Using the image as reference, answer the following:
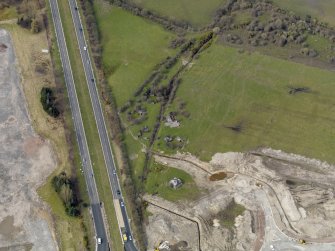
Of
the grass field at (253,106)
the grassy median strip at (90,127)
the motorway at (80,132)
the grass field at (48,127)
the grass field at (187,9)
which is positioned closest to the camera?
the grass field at (48,127)

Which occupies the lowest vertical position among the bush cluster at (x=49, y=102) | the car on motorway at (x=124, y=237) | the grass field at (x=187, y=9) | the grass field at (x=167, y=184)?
the car on motorway at (x=124, y=237)

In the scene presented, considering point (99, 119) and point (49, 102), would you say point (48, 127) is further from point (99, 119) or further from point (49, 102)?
point (99, 119)

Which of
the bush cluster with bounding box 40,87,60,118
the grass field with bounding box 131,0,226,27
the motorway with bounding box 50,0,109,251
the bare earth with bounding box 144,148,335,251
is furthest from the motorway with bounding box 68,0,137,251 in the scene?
the grass field with bounding box 131,0,226,27

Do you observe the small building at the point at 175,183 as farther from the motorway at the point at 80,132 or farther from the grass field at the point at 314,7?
the grass field at the point at 314,7

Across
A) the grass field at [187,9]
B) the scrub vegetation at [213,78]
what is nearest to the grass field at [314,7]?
the scrub vegetation at [213,78]

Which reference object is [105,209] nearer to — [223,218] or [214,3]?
[223,218]

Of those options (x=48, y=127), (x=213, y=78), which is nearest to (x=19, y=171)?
(x=48, y=127)

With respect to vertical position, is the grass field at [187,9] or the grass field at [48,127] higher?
the grass field at [187,9]

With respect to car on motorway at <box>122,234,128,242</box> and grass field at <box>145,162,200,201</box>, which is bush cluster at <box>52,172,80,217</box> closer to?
car on motorway at <box>122,234,128,242</box>
